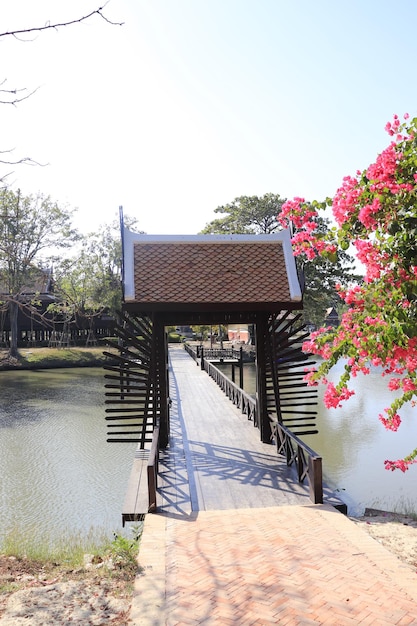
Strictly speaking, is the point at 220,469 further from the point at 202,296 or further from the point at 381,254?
the point at 381,254

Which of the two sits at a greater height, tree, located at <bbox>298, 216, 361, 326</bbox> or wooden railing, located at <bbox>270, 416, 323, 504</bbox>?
tree, located at <bbox>298, 216, 361, 326</bbox>

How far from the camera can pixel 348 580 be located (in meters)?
5.33

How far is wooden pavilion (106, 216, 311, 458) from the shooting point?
35.6 feet

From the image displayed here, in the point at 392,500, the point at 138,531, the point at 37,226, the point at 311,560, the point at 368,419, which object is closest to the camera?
the point at 311,560

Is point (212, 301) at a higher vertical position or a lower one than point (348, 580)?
higher

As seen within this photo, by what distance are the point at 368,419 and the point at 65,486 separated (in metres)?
12.1

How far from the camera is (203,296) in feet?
35.5

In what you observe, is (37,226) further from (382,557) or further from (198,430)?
(382,557)

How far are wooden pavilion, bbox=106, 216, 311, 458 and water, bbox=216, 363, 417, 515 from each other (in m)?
2.37

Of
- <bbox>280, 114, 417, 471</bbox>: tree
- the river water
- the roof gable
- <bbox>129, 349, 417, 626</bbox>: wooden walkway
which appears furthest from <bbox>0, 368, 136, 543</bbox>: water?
<bbox>280, 114, 417, 471</bbox>: tree

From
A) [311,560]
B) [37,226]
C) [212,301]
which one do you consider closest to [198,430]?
[212,301]

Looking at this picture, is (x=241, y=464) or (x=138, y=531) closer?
(x=138, y=531)

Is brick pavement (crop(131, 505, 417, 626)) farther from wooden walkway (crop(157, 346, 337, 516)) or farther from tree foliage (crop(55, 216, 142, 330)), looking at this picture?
tree foliage (crop(55, 216, 142, 330))

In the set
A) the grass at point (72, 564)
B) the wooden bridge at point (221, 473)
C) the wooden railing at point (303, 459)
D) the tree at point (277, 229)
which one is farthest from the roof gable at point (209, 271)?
the tree at point (277, 229)
